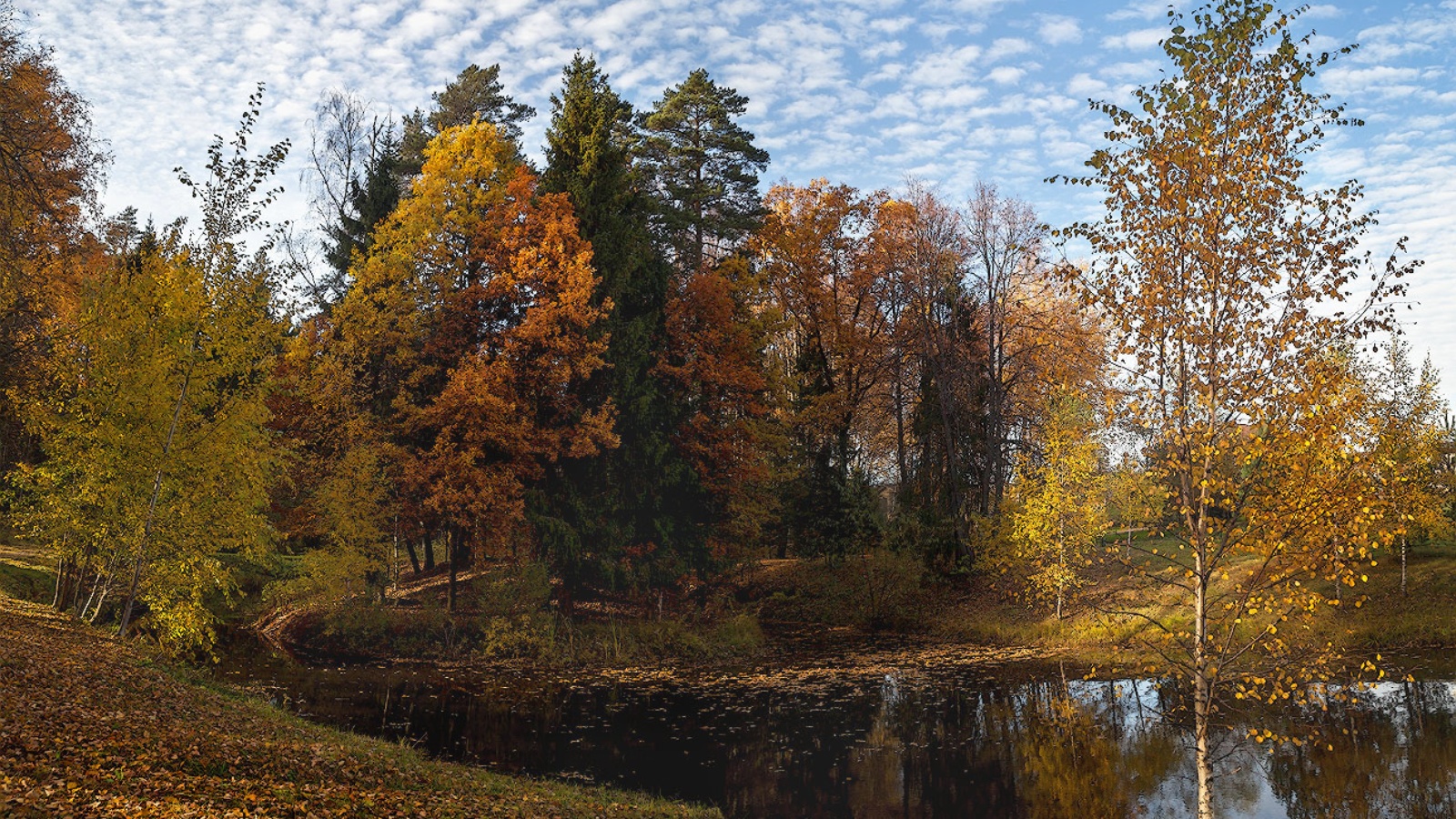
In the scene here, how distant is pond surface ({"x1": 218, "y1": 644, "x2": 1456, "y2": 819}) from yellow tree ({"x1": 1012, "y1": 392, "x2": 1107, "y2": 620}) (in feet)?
20.5

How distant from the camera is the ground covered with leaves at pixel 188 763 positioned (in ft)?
26.5

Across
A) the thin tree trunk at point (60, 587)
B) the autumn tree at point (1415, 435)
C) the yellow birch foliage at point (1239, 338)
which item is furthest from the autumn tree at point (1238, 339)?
the thin tree trunk at point (60, 587)

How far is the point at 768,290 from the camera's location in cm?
3994

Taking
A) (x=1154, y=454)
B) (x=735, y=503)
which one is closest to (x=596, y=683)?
(x=735, y=503)

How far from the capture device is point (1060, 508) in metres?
28.6

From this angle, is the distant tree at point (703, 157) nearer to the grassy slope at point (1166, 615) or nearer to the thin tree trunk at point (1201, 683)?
the grassy slope at point (1166, 615)

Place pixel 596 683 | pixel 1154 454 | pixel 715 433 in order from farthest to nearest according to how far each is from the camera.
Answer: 1. pixel 715 433
2. pixel 596 683
3. pixel 1154 454

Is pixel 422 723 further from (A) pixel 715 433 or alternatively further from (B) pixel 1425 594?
(B) pixel 1425 594

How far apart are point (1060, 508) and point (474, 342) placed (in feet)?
66.3

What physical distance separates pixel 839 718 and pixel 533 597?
1195cm

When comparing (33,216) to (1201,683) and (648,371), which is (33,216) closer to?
(648,371)

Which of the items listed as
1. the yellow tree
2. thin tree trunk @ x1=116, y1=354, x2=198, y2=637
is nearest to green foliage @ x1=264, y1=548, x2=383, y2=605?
thin tree trunk @ x1=116, y1=354, x2=198, y2=637

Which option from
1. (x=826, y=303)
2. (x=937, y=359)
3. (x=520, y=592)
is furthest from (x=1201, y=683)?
(x=826, y=303)

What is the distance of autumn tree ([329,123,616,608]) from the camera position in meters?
27.3
